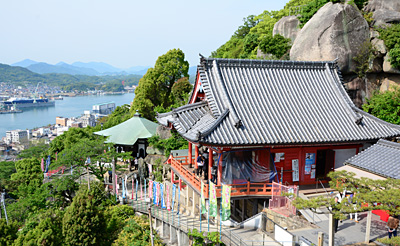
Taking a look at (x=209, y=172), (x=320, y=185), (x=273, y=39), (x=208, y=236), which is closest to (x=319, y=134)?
(x=320, y=185)

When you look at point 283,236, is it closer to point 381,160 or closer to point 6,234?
point 381,160

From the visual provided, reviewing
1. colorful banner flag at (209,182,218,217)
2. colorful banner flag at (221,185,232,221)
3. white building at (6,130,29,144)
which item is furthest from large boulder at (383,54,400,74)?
white building at (6,130,29,144)

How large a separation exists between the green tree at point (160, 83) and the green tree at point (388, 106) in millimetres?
29828

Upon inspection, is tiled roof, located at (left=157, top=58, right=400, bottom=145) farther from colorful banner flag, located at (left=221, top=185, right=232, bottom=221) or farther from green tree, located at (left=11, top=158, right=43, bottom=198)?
green tree, located at (left=11, top=158, right=43, bottom=198)

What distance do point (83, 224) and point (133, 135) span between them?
18437mm

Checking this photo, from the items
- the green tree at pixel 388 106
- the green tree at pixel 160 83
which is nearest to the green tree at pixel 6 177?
the green tree at pixel 160 83

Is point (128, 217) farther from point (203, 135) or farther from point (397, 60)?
point (397, 60)

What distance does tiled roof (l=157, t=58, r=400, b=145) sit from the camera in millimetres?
17781

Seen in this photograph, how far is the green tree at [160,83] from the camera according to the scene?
48.5 meters

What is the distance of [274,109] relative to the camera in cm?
1970

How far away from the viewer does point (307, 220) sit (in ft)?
54.0

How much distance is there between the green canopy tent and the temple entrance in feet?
67.2

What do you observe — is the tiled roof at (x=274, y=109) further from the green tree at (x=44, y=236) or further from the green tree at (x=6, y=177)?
the green tree at (x=6, y=177)

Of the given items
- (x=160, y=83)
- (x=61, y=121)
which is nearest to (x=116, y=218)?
(x=160, y=83)
